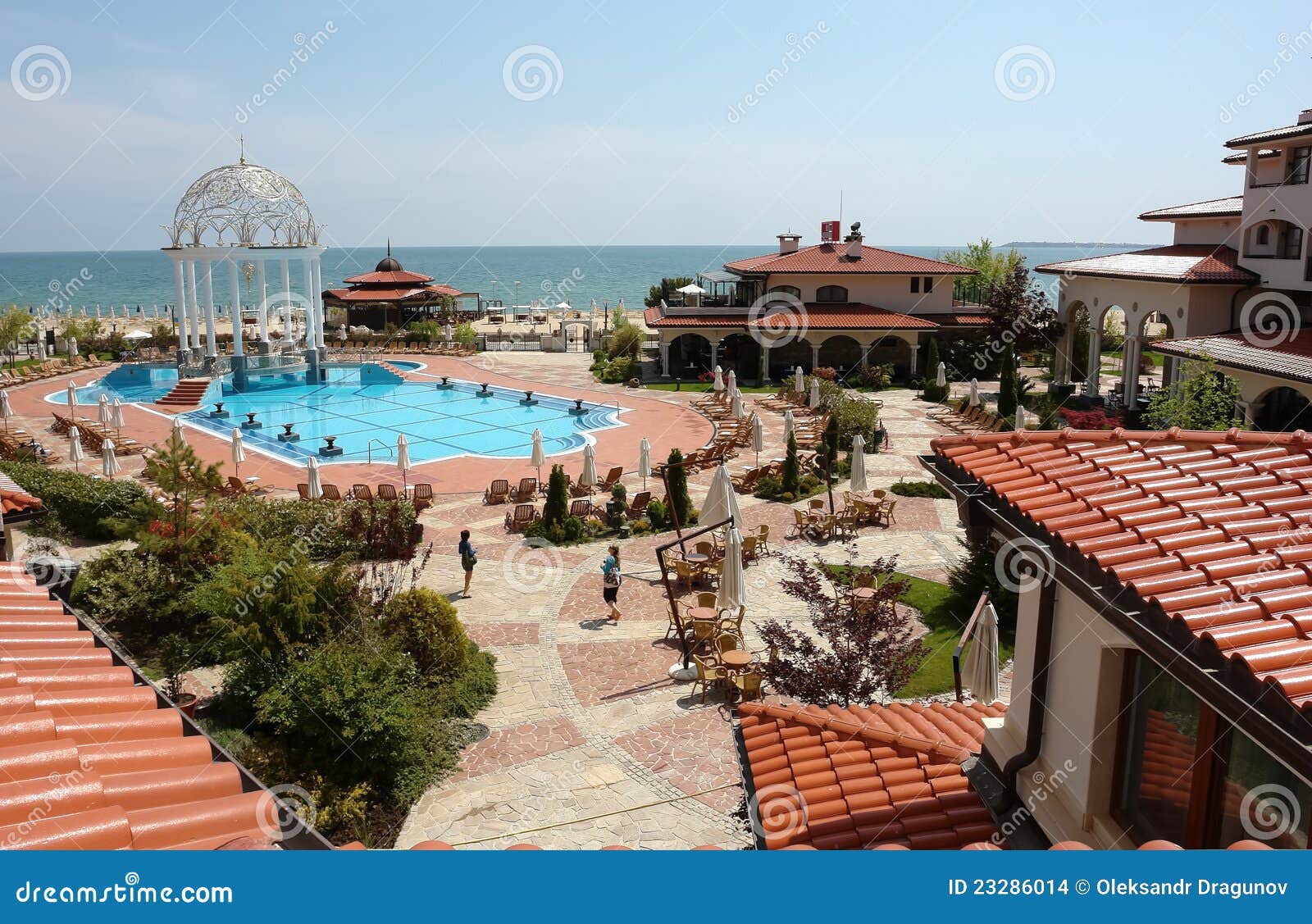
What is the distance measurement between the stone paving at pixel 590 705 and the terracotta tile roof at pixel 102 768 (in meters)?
5.11

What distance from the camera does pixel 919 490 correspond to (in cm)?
2402

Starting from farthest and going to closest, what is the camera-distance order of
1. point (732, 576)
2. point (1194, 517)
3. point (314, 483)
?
point (314, 483) < point (732, 576) < point (1194, 517)

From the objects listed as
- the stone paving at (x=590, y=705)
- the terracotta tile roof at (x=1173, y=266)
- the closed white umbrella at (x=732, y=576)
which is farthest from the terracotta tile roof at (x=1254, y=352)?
the closed white umbrella at (x=732, y=576)

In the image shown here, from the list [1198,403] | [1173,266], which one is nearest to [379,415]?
[1198,403]

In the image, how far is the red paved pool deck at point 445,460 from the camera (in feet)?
85.4

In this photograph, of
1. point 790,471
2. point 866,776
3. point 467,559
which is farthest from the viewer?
point 790,471

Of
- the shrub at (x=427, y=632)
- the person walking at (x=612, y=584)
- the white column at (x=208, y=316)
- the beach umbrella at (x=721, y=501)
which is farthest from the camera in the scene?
the white column at (x=208, y=316)

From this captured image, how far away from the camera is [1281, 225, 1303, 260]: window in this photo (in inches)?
1144

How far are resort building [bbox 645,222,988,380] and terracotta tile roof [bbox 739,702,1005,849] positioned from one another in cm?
3289

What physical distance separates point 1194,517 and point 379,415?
110ft

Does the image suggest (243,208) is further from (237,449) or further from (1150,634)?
(1150,634)

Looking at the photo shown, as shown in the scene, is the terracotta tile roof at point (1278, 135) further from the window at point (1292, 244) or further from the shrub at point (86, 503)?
the shrub at point (86, 503)

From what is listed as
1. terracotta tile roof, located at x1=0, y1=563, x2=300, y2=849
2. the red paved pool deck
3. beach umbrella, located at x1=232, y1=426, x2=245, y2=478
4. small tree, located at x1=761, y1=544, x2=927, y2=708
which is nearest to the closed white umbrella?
→ small tree, located at x1=761, y1=544, x2=927, y2=708
